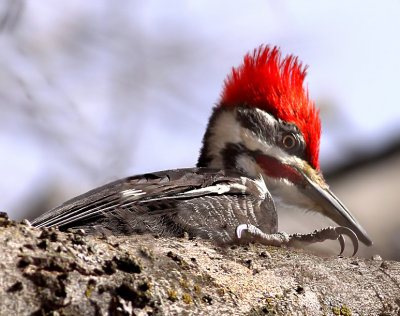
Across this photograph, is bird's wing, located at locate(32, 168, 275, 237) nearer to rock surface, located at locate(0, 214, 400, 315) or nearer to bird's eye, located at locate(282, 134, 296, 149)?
bird's eye, located at locate(282, 134, 296, 149)

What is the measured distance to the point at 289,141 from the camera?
3557mm

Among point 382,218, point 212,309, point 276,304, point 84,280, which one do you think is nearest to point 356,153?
point 382,218

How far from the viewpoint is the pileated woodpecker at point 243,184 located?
2.91 m

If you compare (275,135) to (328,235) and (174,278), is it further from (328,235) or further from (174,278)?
(174,278)

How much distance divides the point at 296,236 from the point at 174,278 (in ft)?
4.82

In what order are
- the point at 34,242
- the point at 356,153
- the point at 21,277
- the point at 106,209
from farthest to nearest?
the point at 106,209, the point at 356,153, the point at 34,242, the point at 21,277

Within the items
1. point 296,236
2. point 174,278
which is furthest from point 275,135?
point 174,278

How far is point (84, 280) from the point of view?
1515 mm

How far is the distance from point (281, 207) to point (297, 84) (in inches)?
28.9

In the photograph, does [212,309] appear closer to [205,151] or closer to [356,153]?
[356,153]

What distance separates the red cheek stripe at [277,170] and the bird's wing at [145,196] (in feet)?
1.03

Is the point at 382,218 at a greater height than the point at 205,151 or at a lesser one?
lesser

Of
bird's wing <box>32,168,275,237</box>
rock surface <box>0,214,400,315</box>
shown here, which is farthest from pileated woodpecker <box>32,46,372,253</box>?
rock surface <box>0,214,400,315</box>

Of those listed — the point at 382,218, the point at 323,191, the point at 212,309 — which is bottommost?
the point at 212,309
